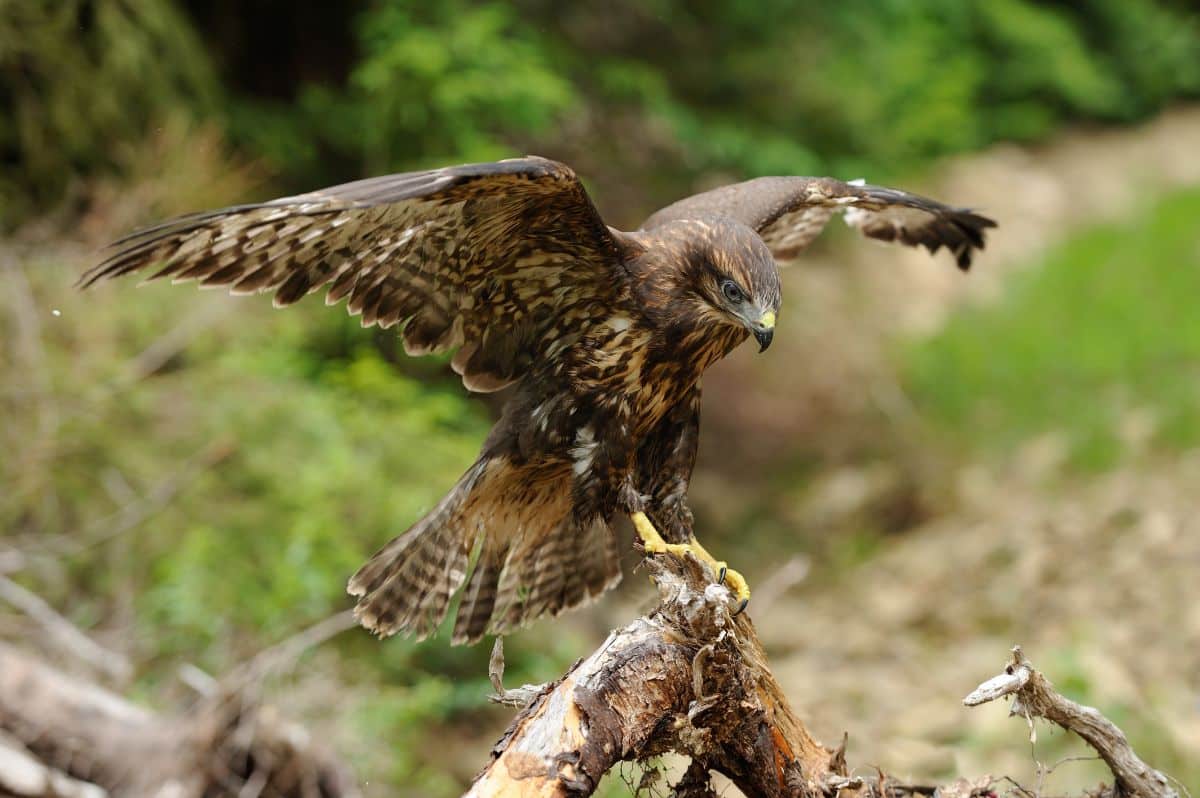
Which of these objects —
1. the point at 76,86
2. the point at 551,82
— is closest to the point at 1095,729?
the point at 551,82

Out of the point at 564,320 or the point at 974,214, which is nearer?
the point at 564,320

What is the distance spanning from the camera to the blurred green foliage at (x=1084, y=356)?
32.1 feet

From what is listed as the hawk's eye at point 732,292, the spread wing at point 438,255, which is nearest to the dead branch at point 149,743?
the spread wing at point 438,255

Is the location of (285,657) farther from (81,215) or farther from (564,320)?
(81,215)

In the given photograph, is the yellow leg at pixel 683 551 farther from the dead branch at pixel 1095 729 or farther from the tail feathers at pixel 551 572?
the dead branch at pixel 1095 729

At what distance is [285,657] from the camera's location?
14.8 feet

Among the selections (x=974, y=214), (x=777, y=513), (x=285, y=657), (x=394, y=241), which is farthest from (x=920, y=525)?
(x=394, y=241)

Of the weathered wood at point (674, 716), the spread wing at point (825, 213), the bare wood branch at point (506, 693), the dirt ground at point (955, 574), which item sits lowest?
the bare wood branch at point (506, 693)

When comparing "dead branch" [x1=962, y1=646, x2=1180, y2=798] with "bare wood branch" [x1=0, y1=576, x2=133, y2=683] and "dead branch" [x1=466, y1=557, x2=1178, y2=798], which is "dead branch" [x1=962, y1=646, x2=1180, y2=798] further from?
"bare wood branch" [x1=0, y1=576, x2=133, y2=683]

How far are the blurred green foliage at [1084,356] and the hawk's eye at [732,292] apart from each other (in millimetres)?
6800

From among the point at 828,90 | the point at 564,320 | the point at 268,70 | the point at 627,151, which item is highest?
the point at 828,90

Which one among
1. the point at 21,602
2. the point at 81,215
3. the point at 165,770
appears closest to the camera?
the point at 165,770

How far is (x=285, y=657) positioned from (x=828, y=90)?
6.55m

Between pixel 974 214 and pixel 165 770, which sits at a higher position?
pixel 974 214
